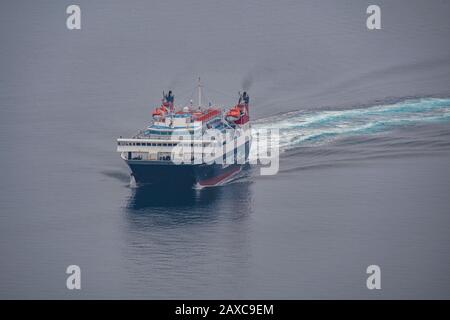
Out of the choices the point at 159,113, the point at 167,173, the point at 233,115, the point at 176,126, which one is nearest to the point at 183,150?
the point at 167,173

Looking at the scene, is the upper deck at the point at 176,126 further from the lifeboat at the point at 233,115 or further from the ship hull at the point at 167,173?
the lifeboat at the point at 233,115

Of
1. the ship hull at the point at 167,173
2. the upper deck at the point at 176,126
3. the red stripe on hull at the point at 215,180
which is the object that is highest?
the upper deck at the point at 176,126

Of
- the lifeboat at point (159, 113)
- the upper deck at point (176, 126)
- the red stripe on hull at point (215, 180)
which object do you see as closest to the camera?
the red stripe on hull at point (215, 180)

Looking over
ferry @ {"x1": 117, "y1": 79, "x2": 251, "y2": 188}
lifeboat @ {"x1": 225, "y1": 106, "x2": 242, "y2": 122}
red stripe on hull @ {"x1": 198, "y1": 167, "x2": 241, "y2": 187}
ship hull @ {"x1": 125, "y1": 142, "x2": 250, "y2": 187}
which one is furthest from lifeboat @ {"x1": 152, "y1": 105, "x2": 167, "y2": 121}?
lifeboat @ {"x1": 225, "y1": 106, "x2": 242, "y2": 122}

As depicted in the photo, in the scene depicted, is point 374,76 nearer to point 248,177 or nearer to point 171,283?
point 248,177

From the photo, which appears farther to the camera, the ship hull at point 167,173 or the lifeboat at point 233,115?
the lifeboat at point 233,115

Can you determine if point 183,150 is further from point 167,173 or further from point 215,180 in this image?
point 215,180

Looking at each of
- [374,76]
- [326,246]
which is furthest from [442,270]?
[374,76]

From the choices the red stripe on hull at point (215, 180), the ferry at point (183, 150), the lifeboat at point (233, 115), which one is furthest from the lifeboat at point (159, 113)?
the lifeboat at point (233, 115)

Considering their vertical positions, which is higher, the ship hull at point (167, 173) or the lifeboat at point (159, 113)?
the lifeboat at point (159, 113)
